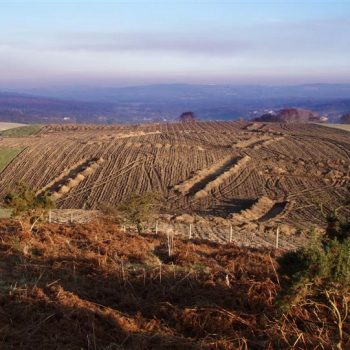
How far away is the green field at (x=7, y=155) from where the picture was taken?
4259 centimetres

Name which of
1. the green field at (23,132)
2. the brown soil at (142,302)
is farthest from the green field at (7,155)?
the brown soil at (142,302)

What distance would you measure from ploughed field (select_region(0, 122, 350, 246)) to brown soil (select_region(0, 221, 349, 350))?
10.2 meters

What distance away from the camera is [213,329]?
8062 millimetres

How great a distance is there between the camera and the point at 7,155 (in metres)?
45.5

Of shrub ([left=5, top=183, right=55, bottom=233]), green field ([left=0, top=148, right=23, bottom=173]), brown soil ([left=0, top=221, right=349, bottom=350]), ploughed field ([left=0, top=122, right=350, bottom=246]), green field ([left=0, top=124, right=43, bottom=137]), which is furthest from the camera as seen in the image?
green field ([left=0, top=124, right=43, bottom=137])

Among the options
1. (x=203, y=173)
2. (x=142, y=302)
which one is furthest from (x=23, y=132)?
(x=142, y=302)

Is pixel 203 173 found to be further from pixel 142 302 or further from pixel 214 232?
pixel 142 302

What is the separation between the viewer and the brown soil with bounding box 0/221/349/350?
7.52 m

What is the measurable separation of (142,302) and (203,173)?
1120 inches

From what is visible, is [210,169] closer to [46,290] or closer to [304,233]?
[304,233]

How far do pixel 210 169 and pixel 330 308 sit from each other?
101 feet

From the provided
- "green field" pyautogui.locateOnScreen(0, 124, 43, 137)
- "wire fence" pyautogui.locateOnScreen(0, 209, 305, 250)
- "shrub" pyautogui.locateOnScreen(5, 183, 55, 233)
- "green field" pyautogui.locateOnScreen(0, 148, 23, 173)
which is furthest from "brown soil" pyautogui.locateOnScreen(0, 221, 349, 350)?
"green field" pyautogui.locateOnScreen(0, 124, 43, 137)

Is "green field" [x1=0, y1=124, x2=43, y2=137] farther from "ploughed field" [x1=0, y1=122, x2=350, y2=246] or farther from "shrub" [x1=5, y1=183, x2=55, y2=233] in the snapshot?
"shrub" [x1=5, y1=183, x2=55, y2=233]

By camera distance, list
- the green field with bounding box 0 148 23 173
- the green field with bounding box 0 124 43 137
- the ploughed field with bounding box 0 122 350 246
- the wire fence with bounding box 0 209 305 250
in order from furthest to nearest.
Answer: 1. the green field with bounding box 0 124 43 137
2. the green field with bounding box 0 148 23 173
3. the ploughed field with bounding box 0 122 350 246
4. the wire fence with bounding box 0 209 305 250
